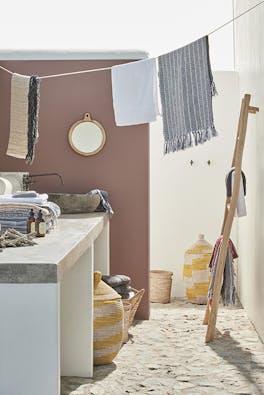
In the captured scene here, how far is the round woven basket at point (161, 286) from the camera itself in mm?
6750

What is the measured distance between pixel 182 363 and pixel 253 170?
178cm

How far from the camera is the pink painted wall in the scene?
6.03 meters

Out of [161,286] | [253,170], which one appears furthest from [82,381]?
[161,286]

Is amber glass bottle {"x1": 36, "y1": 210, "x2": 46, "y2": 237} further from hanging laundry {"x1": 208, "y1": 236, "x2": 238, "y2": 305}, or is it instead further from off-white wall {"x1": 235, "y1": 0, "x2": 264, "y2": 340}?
off-white wall {"x1": 235, "y1": 0, "x2": 264, "y2": 340}

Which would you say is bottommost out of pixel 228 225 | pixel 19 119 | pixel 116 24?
pixel 228 225

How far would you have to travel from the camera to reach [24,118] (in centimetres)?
516

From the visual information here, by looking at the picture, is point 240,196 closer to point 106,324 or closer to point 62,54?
point 106,324

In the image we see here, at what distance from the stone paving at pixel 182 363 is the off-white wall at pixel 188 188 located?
1072 mm

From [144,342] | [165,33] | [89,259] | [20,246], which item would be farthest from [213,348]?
[165,33]

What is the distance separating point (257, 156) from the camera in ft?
18.6

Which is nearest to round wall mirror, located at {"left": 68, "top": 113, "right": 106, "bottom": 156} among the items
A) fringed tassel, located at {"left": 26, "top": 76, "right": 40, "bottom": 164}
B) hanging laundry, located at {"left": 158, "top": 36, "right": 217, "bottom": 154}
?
fringed tassel, located at {"left": 26, "top": 76, "right": 40, "bottom": 164}

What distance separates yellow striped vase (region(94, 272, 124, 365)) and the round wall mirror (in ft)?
5.29

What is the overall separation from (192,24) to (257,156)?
238 centimetres

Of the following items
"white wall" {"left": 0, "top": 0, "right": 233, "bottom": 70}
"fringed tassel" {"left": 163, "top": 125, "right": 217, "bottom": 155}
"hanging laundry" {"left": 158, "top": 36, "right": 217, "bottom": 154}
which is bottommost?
"fringed tassel" {"left": 163, "top": 125, "right": 217, "bottom": 155}
